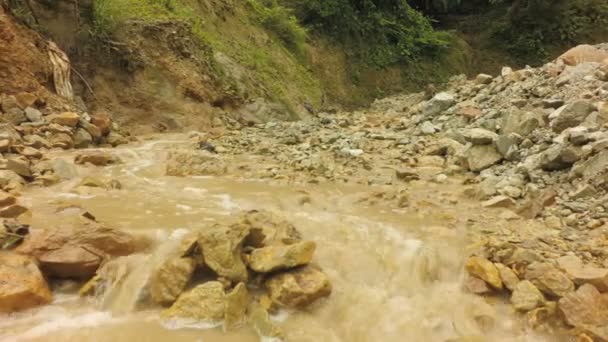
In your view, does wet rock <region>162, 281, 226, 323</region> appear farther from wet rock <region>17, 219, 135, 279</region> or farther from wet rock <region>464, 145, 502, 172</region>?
wet rock <region>464, 145, 502, 172</region>

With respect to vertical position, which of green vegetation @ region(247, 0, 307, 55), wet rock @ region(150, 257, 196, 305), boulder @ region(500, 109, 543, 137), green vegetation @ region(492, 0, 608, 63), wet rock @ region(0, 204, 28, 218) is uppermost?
green vegetation @ region(492, 0, 608, 63)

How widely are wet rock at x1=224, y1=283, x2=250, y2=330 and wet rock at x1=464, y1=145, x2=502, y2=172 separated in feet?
12.5

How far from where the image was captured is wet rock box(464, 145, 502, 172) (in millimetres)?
5734

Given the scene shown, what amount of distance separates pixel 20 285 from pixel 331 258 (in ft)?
6.48

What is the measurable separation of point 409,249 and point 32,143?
4694mm

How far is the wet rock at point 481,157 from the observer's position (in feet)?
18.8

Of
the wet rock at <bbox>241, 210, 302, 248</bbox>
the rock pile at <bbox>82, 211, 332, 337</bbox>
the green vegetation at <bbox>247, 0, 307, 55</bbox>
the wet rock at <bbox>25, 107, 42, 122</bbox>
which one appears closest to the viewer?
the rock pile at <bbox>82, 211, 332, 337</bbox>

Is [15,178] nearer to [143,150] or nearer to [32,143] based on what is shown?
[32,143]

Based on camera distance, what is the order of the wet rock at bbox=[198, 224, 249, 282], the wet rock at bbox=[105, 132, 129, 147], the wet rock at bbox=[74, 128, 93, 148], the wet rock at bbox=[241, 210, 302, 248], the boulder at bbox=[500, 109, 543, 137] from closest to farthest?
the wet rock at bbox=[198, 224, 249, 282]
the wet rock at bbox=[241, 210, 302, 248]
the boulder at bbox=[500, 109, 543, 137]
the wet rock at bbox=[74, 128, 93, 148]
the wet rock at bbox=[105, 132, 129, 147]

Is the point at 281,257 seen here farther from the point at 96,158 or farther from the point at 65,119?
the point at 65,119

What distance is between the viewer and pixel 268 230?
3619 millimetres

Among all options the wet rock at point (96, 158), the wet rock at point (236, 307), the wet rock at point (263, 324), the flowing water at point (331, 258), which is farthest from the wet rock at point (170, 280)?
the wet rock at point (96, 158)

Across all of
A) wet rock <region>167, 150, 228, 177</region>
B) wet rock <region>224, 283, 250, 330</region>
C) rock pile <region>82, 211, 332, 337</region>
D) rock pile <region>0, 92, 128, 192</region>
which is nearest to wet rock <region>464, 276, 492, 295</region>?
rock pile <region>82, 211, 332, 337</region>

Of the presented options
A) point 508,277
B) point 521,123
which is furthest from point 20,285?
point 521,123
